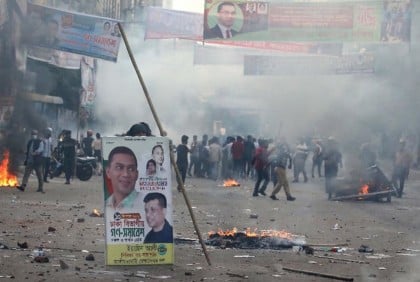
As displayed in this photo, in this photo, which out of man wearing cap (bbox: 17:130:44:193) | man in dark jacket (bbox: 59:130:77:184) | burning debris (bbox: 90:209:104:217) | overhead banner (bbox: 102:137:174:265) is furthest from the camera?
man in dark jacket (bbox: 59:130:77:184)

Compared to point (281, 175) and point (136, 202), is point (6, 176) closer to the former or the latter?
point (281, 175)

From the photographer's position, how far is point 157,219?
8.66 metres

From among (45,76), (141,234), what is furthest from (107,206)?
(45,76)

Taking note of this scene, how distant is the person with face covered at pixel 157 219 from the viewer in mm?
8625

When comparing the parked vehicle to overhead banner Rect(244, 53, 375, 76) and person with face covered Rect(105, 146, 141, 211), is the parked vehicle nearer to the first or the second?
overhead banner Rect(244, 53, 375, 76)

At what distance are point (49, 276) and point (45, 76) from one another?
20807 millimetres

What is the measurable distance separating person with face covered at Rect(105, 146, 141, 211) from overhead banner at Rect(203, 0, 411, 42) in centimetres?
1544

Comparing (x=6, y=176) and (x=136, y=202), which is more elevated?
(x=136, y=202)

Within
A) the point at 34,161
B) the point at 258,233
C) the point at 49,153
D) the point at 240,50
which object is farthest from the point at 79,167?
the point at 240,50

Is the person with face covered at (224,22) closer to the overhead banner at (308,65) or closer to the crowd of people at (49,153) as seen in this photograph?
the crowd of people at (49,153)

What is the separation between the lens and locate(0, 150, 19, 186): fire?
20234 mm

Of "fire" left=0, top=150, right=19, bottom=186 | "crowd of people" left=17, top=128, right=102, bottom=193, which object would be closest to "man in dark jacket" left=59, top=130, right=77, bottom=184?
"crowd of people" left=17, top=128, right=102, bottom=193

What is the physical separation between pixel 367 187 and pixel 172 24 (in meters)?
9.76

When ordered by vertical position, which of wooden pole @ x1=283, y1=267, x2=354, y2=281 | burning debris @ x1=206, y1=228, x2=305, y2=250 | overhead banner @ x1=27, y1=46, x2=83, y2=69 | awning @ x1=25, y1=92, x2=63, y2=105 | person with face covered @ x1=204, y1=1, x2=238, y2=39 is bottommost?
wooden pole @ x1=283, y1=267, x2=354, y2=281
